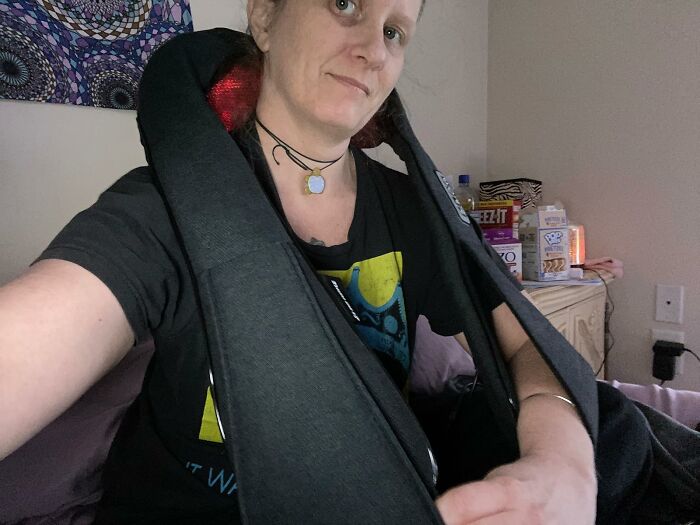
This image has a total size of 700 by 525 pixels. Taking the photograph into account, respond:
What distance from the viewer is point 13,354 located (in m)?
0.34

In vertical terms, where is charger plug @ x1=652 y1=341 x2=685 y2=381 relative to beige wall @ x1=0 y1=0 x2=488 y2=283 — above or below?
below

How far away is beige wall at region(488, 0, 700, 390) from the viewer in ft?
Result: 4.84

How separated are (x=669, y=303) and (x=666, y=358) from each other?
19 cm

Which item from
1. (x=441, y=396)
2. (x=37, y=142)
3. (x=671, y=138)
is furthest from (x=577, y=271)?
(x=37, y=142)

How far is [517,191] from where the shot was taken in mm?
1666

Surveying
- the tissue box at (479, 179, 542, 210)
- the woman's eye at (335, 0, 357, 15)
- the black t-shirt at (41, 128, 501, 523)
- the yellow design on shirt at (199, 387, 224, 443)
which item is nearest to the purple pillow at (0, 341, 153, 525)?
the black t-shirt at (41, 128, 501, 523)

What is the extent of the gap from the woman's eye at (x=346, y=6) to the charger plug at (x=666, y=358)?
158 centimetres

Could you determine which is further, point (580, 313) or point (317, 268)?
point (580, 313)

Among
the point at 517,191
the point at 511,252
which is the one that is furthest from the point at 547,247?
the point at 517,191

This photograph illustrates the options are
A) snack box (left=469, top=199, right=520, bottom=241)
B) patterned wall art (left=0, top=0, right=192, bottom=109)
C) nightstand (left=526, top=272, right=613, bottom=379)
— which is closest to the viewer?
patterned wall art (left=0, top=0, right=192, bottom=109)

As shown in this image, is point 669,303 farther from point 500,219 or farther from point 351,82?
point 351,82

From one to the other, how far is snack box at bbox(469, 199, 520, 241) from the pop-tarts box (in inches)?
Answer: 3.2

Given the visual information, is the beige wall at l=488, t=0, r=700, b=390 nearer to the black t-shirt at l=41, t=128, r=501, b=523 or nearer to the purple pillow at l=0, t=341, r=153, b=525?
the black t-shirt at l=41, t=128, r=501, b=523

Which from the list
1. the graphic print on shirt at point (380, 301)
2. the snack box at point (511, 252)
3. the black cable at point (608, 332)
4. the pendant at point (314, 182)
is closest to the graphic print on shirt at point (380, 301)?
the graphic print on shirt at point (380, 301)
